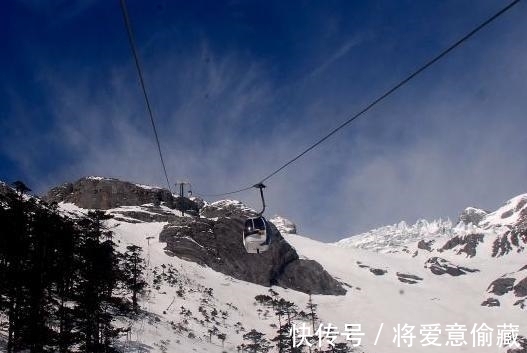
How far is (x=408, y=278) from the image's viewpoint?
158 metres

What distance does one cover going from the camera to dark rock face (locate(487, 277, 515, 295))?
15238 cm

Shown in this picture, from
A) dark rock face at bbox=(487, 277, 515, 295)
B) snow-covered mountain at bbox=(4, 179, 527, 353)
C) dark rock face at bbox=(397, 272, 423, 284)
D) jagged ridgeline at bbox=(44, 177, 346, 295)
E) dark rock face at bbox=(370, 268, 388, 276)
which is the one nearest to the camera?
snow-covered mountain at bbox=(4, 179, 527, 353)

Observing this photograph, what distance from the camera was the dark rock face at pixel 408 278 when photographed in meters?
155

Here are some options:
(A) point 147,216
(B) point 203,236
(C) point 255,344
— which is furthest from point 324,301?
(A) point 147,216

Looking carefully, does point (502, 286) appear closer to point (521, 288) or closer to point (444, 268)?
point (521, 288)

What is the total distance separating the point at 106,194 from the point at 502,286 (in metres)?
123

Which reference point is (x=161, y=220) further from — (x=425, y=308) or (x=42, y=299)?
(x=42, y=299)

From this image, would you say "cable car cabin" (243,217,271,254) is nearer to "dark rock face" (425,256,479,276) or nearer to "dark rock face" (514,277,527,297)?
"dark rock face" (514,277,527,297)

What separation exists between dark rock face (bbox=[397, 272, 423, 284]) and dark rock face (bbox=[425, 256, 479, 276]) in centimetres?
2103

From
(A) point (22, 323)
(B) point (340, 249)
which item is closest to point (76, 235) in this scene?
(A) point (22, 323)

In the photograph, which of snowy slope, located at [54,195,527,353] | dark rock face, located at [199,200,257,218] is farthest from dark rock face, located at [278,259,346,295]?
dark rock face, located at [199,200,257,218]

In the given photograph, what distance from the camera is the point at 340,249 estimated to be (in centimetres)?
17050

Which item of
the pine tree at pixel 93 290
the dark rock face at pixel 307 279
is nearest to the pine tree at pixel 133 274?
the pine tree at pixel 93 290

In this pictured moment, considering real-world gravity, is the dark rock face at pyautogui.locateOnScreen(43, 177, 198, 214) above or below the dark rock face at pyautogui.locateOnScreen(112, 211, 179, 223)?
above
